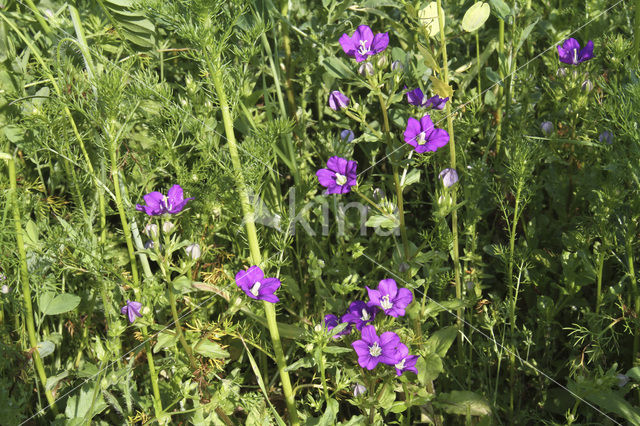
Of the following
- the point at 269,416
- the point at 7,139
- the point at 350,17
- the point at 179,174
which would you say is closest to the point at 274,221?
the point at 179,174

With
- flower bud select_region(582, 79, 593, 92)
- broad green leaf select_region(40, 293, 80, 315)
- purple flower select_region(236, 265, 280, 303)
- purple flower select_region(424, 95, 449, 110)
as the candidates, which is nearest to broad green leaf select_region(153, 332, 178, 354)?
purple flower select_region(236, 265, 280, 303)

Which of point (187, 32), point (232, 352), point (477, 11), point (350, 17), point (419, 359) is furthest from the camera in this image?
point (350, 17)

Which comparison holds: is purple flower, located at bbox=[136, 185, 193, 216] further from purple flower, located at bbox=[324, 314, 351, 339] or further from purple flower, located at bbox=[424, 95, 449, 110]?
purple flower, located at bbox=[424, 95, 449, 110]

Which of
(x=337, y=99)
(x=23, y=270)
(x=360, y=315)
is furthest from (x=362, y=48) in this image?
(x=23, y=270)

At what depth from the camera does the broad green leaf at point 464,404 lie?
1.74m

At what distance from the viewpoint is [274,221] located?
199 centimetres

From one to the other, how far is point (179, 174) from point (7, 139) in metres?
0.65

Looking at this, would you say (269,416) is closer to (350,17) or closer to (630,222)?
(630,222)

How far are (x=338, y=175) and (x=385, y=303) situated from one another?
0.36m

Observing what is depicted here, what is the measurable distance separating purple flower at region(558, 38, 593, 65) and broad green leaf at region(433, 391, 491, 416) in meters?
1.05

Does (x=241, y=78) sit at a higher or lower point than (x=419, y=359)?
higher

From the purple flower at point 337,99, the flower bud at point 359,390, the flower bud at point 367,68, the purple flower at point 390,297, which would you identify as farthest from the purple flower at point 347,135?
the flower bud at point 359,390

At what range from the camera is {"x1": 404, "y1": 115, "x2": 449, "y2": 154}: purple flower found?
1.66 metres

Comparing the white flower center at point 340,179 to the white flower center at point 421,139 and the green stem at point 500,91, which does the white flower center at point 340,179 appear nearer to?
the white flower center at point 421,139
